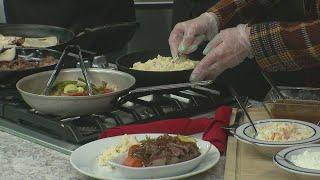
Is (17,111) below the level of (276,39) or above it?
below

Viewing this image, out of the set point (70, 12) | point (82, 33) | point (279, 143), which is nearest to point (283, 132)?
point (279, 143)

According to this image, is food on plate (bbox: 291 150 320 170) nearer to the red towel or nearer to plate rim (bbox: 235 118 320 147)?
plate rim (bbox: 235 118 320 147)

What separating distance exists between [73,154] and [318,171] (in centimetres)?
51

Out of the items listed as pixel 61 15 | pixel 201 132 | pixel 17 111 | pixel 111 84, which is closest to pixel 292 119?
pixel 201 132

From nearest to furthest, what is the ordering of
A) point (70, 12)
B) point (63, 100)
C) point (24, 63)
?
point (63, 100) → point (24, 63) → point (70, 12)

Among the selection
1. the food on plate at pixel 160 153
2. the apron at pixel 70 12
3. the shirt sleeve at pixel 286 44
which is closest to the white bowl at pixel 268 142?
the food on plate at pixel 160 153

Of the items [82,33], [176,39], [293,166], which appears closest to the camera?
[293,166]

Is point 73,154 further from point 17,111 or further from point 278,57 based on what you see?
point 278,57

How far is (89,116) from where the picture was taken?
1.45 meters

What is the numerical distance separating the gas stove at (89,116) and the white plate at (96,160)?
8 cm

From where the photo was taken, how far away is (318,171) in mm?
1043

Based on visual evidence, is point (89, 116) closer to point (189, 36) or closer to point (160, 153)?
point (160, 153)

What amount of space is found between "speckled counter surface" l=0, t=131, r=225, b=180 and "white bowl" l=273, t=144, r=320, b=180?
14cm

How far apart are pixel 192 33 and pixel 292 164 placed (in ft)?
2.90
